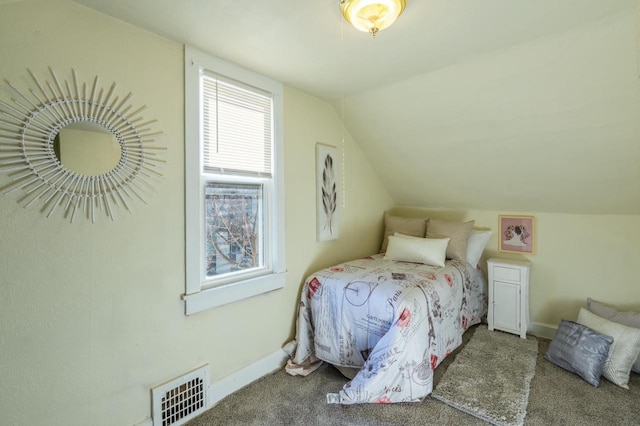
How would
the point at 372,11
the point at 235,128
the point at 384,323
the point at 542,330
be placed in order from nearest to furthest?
the point at 372,11
the point at 384,323
the point at 235,128
the point at 542,330

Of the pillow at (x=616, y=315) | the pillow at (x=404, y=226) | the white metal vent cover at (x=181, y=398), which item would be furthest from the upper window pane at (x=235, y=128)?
the pillow at (x=616, y=315)

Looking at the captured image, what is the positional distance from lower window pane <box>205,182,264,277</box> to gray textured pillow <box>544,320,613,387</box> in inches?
93.9

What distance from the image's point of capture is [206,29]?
1.63 metres

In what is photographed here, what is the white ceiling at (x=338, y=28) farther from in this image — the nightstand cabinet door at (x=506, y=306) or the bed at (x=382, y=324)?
the nightstand cabinet door at (x=506, y=306)

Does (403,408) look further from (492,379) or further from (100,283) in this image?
(100,283)

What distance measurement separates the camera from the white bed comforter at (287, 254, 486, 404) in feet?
5.98

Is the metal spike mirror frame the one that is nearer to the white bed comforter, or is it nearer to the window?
the window

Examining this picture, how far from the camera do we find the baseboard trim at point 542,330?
9.09ft

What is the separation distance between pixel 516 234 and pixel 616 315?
97 cm

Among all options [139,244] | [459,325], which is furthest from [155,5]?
[459,325]

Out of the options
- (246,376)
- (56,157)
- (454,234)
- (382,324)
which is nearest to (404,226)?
(454,234)

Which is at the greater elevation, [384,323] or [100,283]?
[100,283]

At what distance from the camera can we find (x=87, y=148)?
147 cm

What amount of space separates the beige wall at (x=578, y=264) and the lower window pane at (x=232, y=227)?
2510mm
